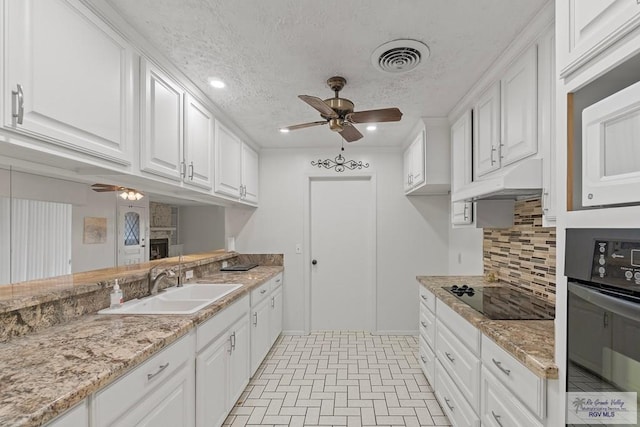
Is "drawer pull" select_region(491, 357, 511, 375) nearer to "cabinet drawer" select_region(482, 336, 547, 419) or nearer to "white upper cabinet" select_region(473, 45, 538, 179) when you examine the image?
"cabinet drawer" select_region(482, 336, 547, 419)

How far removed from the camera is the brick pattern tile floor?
2342 millimetres

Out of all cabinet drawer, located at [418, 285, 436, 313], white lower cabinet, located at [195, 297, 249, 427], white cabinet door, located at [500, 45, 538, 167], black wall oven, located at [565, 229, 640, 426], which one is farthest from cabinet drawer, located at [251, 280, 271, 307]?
black wall oven, located at [565, 229, 640, 426]

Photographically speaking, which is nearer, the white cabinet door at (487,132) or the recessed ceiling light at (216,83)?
the white cabinet door at (487,132)

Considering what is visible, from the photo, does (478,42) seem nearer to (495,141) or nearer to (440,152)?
(495,141)

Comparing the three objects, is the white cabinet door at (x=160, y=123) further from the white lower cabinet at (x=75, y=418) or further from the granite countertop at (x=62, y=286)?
the white lower cabinet at (x=75, y=418)

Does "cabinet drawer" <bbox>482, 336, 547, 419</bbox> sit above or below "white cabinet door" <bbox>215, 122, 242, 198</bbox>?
below

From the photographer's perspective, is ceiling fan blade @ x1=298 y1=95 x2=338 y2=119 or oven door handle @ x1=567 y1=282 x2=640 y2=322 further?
ceiling fan blade @ x1=298 y1=95 x2=338 y2=119

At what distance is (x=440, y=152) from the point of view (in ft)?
10.2

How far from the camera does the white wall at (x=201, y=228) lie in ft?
9.92

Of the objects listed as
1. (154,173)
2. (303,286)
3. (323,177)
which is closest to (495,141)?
(154,173)

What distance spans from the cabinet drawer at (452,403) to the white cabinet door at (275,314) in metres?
1.74

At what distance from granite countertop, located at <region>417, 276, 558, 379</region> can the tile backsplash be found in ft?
1.92

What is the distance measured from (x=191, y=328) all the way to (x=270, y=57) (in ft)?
5.20

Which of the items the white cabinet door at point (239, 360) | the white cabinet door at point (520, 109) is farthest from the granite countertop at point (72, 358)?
the white cabinet door at point (520, 109)
